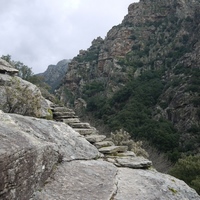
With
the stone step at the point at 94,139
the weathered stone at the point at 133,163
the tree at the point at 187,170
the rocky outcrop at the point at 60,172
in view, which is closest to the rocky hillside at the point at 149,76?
the tree at the point at 187,170

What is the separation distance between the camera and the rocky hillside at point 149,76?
177ft

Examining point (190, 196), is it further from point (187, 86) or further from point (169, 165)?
point (187, 86)

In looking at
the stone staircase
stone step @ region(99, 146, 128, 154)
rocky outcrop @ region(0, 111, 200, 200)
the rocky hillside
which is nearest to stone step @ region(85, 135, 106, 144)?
the stone staircase

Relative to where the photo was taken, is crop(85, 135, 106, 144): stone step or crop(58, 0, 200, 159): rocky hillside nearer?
crop(85, 135, 106, 144): stone step

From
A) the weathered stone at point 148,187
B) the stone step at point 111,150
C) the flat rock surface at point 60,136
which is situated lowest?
the weathered stone at point 148,187

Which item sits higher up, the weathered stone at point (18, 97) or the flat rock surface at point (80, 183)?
the weathered stone at point (18, 97)

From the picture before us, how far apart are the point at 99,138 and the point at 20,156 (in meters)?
6.17

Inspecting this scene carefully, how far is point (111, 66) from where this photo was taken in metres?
85.6

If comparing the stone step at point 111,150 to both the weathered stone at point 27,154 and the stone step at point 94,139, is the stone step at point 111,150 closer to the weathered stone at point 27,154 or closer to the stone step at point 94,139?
the stone step at point 94,139

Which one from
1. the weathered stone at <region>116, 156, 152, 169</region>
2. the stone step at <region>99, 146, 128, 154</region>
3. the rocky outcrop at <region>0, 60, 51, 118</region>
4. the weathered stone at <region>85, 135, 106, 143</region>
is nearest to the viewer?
the weathered stone at <region>116, 156, 152, 169</region>

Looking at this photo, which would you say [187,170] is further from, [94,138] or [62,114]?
[94,138]

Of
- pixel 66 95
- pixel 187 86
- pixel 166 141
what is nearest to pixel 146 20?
pixel 66 95

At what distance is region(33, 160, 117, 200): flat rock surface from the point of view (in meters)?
6.22

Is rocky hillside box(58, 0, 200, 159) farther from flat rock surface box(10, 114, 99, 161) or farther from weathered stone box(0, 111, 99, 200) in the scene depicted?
weathered stone box(0, 111, 99, 200)
